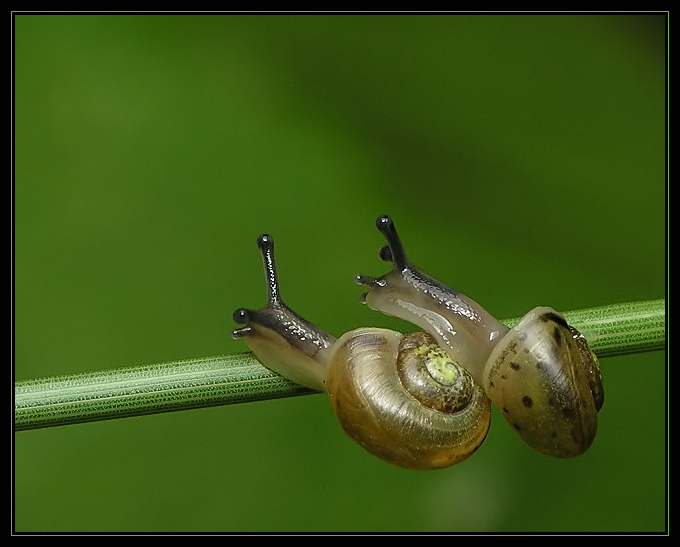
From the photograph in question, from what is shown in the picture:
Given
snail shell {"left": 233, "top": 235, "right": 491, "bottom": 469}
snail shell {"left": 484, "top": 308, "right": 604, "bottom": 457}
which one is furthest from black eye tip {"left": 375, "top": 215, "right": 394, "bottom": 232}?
snail shell {"left": 484, "top": 308, "right": 604, "bottom": 457}

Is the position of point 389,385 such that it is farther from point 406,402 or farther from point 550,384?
point 550,384

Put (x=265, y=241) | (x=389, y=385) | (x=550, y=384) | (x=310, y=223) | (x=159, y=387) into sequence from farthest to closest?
(x=310, y=223) < (x=265, y=241) < (x=389, y=385) < (x=550, y=384) < (x=159, y=387)

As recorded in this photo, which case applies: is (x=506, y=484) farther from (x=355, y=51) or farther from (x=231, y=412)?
(x=355, y=51)

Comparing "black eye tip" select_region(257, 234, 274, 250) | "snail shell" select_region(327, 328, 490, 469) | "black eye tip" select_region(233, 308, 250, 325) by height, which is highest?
"black eye tip" select_region(257, 234, 274, 250)

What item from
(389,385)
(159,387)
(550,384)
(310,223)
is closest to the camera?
(159,387)

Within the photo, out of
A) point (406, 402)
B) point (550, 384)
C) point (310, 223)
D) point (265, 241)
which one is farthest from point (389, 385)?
point (310, 223)

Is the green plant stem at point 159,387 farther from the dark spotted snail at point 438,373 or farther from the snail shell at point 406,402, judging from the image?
the snail shell at point 406,402

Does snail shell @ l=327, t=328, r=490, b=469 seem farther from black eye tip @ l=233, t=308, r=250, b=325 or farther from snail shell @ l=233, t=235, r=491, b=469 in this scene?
black eye tip @ l=233, t=308, r=250, b=325
